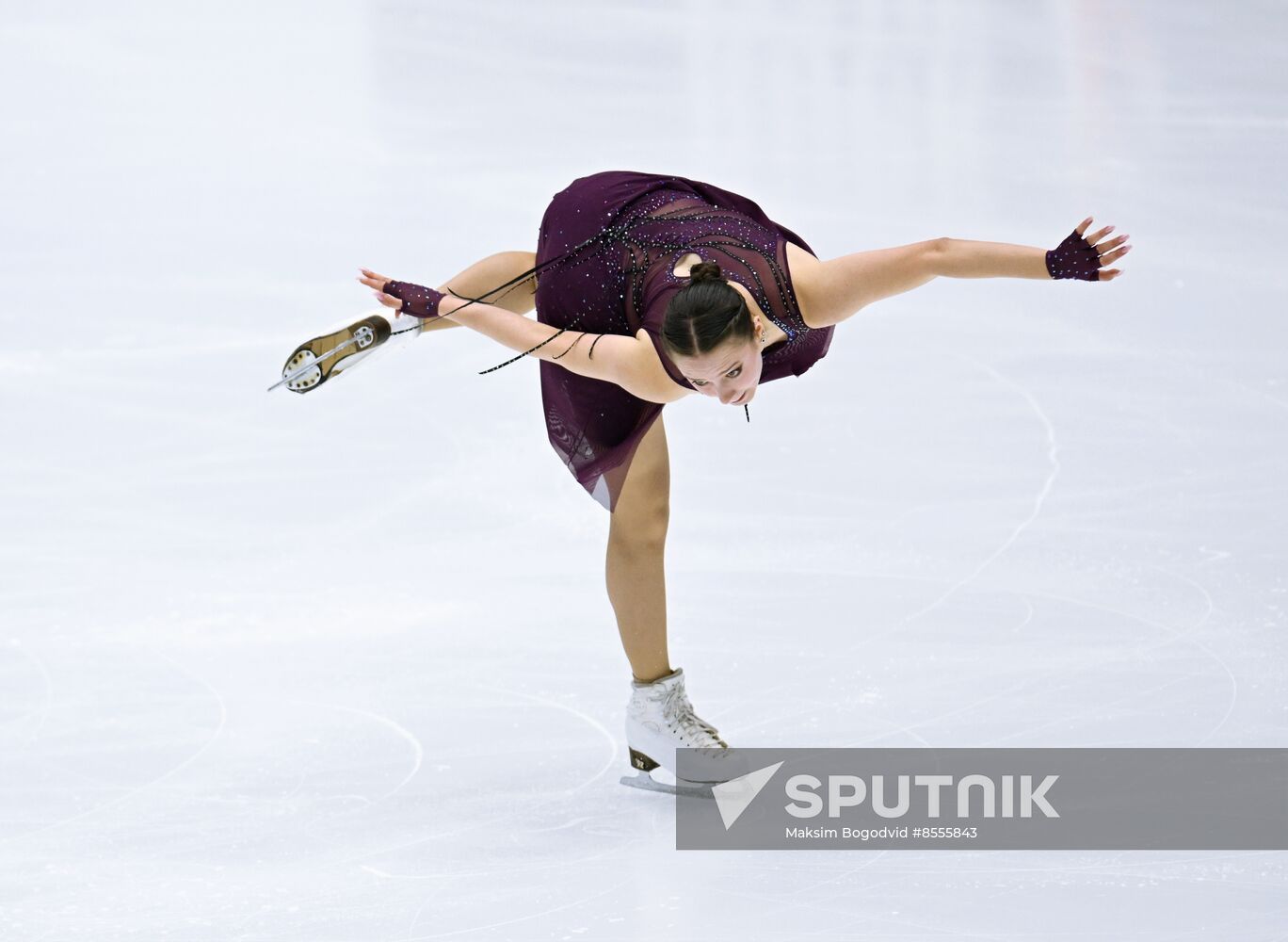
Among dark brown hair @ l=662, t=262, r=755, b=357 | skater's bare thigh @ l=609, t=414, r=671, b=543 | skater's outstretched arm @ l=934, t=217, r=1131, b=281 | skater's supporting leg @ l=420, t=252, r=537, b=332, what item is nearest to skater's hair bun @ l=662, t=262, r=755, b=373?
dark brown hair @ l=662, t=262, r=755, b=357

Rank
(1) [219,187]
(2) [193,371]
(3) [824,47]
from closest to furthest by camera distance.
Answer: (2) [193,371], (1) [219,187], (3) [824,47]

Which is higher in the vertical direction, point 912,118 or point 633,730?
point 912,118

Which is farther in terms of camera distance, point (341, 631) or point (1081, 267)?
point (341, 631)

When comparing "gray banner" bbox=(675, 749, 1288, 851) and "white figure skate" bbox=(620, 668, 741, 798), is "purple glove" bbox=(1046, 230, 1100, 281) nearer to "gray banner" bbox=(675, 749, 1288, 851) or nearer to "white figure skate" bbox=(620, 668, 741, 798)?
"gray banner" bbox=(675, 749, 1288, 851)

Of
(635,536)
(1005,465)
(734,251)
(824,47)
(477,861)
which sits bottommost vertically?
(477,861)

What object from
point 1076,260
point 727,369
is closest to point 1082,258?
point 1076,260

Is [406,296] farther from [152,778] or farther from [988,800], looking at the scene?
[988,800]

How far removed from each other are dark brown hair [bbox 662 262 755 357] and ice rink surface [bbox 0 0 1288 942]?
2.89 feet

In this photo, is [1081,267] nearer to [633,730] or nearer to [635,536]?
[635,536]

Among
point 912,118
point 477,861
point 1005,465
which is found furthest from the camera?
point 912,118

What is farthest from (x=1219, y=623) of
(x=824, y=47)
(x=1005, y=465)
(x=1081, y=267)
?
(x=824, y=47)

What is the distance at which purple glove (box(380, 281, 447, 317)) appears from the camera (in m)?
3.03

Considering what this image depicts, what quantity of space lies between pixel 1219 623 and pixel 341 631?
6.26 ft

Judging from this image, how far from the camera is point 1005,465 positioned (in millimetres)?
4398
